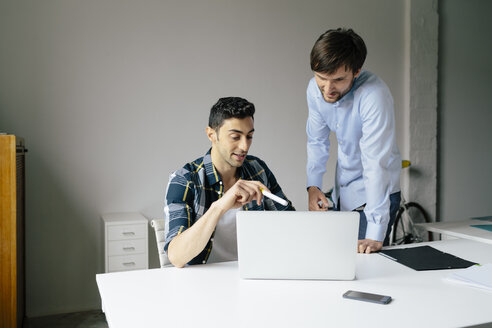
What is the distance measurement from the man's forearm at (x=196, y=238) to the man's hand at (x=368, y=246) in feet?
1.96

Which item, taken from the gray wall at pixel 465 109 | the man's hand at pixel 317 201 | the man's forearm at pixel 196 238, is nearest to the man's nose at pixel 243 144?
the man's forearm at pixel 196 238

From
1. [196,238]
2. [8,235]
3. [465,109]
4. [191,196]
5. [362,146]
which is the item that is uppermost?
[465,109]

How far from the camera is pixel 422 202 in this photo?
444cm

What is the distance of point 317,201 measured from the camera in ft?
6.76

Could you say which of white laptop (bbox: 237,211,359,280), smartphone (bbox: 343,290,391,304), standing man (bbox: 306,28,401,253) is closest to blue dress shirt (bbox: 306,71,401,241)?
standing man (bbox: 306,28,401,253)

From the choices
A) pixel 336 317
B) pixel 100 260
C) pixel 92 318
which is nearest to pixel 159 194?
pixel 100 260

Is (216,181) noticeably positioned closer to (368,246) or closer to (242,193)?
(242,193)

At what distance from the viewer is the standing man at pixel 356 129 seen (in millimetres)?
1812

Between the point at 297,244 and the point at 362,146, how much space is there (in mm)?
762

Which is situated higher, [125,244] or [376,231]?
[376,231]

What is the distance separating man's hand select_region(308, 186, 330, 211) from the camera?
79.5 inches

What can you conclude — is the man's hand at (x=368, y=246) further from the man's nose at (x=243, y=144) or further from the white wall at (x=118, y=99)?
the white wall at (x=118, y=99)

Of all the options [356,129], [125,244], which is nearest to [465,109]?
[356,129]

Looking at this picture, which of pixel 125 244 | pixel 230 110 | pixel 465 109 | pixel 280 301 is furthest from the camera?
pixel 465 109
